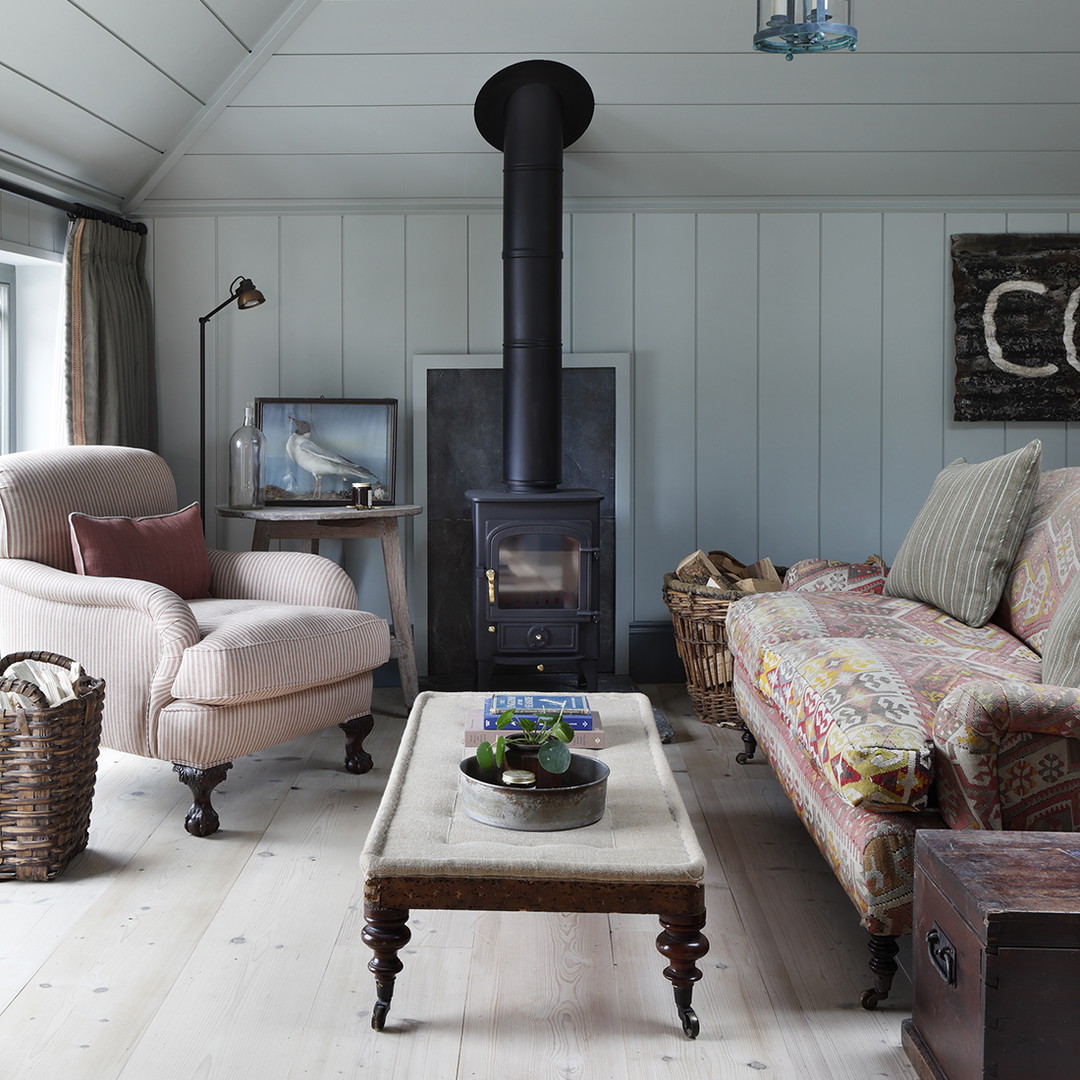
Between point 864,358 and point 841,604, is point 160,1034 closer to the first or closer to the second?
point 841,604

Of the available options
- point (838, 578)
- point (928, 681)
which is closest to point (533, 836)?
point (928, 681)

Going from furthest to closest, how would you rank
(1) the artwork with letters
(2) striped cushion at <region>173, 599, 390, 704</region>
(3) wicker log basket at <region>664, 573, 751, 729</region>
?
(1) the artwork with letters, (3) wicker log basket at <region>664, 573, 751, 729</region>, (2) striped cushion at <region>173, 599, 390, 704</region>

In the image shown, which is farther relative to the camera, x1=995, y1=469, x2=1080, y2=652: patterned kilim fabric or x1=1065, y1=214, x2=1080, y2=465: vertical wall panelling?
x1=1065, y1=214, x2=1080, y2=465: vertical wall panelling

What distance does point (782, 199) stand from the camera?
4.24 meters

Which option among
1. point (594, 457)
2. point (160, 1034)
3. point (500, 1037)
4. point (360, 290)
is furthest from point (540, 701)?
point (360, 290)

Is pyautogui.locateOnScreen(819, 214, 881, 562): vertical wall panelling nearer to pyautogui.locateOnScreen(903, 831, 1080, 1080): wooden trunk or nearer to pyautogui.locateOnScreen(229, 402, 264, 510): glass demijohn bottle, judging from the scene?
pyautogui.locateOnScreen(229, 402, 264, 510): glass demijohn bottle

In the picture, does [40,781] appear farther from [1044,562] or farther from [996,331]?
[996,331]

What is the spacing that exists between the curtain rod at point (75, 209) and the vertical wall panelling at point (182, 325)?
0.48 ft

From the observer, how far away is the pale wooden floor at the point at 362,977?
5.57 ft

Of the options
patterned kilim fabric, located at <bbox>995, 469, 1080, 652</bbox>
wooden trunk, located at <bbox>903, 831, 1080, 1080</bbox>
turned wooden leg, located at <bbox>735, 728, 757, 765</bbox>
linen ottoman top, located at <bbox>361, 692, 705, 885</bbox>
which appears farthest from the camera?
turned wooden leg, located at <bbox>735, 728, 757, 765</bbox>

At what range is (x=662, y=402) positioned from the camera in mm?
4305

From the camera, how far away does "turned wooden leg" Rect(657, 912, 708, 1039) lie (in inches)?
67.2

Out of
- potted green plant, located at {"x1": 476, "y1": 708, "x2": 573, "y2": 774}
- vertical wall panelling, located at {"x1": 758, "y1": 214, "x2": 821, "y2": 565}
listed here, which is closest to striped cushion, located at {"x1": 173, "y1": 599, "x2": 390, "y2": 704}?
potted green plant, located at {"x1": 476, "y1": 708, "x2": 573, "y2": 774}

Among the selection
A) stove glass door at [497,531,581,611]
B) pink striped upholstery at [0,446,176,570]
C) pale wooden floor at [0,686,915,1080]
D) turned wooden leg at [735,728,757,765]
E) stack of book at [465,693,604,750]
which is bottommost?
pale wooden floor at [0,686,915,1080]
